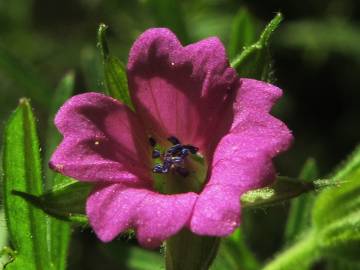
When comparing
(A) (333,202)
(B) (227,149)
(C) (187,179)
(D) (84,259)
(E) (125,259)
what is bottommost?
(D) (84,259)

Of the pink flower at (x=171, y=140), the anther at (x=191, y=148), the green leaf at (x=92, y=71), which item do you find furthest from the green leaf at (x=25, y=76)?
the anther at (x=191, y=148)

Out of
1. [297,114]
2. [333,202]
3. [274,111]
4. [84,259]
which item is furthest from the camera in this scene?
[297,114]

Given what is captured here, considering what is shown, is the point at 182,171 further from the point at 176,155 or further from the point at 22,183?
the point at 22,183

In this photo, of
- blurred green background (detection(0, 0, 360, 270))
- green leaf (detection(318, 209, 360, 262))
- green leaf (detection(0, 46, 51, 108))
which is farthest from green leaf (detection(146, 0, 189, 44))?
green leaf (detection(318, 209, 360, 262))

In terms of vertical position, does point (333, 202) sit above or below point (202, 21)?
below

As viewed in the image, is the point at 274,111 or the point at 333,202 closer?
the point at 333,202

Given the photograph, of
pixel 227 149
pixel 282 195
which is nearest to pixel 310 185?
pixel 282 195

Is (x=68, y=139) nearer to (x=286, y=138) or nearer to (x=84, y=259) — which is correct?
(x=286, y=138)
